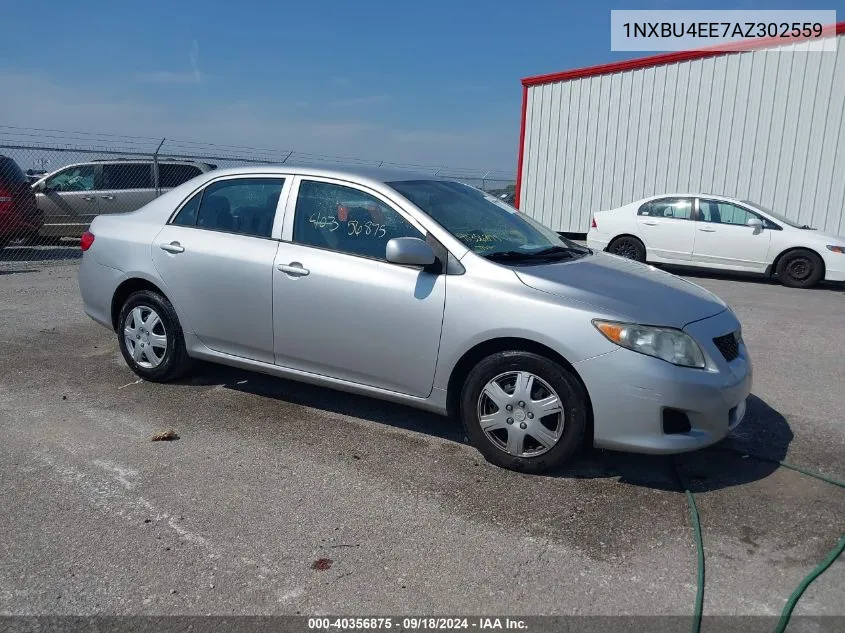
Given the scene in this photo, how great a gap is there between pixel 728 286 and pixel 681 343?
8.65 metres

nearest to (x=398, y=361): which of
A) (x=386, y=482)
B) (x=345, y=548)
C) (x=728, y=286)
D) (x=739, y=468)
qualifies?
(x=386, y=482)

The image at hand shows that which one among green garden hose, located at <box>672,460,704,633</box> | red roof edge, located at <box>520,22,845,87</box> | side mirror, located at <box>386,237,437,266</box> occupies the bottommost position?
green garden hose, located at <box>672,460,704,633</box>

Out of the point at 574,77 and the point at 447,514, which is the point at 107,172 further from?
the point at 447,514

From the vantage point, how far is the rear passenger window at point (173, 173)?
1512 centimetres

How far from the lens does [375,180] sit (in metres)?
4.61

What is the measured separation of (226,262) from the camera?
4.87 meters

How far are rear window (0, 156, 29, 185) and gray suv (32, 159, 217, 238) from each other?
3.45 ft

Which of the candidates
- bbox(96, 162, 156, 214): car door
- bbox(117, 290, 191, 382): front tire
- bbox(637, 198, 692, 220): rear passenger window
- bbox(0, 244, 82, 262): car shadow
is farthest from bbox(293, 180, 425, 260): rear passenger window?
bbox(96, 162, 156, 214): car door

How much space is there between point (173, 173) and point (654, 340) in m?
13.5

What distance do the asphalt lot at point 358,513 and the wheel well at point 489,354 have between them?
0.30 m

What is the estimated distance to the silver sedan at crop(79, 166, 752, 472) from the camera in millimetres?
3758

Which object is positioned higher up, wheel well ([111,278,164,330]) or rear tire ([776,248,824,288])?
wheel well ([111,278,164,330])

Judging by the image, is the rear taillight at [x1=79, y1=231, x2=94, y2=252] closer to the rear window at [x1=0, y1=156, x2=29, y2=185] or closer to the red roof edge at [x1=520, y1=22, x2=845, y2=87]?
the rear window at [x1=0, y1=156, x2=29, y2=185]

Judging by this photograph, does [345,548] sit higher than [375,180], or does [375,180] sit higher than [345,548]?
[375,180]
